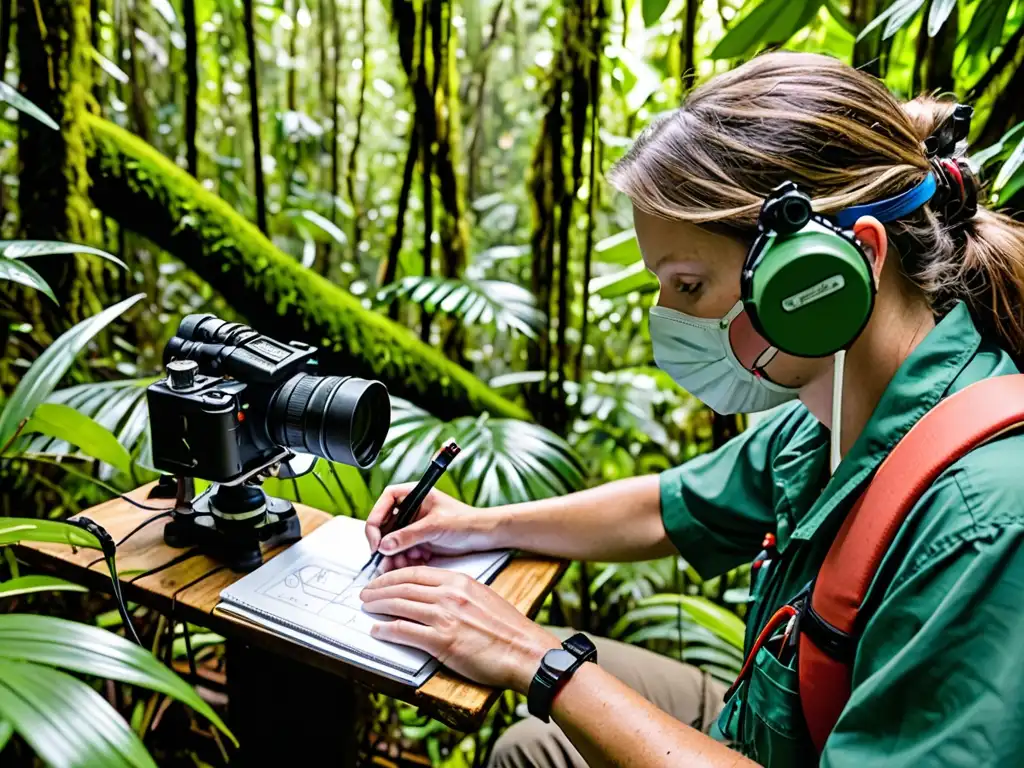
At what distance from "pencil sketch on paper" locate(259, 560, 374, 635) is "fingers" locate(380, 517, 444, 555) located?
0.06m

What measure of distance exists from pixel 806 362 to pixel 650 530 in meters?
0.42

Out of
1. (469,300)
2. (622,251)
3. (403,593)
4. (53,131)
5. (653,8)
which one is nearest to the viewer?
(403,593)

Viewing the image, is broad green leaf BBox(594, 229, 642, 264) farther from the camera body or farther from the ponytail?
the camera body

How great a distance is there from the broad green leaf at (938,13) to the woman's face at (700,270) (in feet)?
1.54

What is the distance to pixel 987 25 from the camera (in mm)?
1211

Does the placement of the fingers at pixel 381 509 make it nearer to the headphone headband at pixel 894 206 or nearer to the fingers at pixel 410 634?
the fingers at pixel 410 634

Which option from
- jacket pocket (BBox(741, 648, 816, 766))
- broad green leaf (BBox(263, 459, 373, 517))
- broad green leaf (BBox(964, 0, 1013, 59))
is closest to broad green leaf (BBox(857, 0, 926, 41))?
broad green leaf (BBox(964, 0, 1013, 59))

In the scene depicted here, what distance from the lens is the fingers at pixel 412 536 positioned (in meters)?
0.99

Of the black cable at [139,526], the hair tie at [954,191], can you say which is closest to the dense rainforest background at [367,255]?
the black cable at [139,526]

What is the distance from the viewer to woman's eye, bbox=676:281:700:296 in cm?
88

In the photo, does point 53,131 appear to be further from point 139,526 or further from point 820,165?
point 820,165

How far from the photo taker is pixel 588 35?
6.50 ft

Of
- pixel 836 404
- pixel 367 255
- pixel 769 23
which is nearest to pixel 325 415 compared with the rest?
pixel 836 404

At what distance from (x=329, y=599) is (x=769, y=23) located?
4.13 feet
